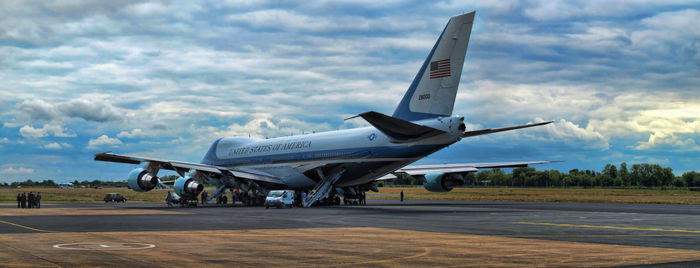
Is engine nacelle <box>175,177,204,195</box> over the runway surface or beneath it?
over

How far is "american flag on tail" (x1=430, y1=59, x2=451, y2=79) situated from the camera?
41.5 m

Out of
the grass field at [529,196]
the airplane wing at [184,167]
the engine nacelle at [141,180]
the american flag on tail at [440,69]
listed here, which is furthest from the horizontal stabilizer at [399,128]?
the grass field at [529,196]

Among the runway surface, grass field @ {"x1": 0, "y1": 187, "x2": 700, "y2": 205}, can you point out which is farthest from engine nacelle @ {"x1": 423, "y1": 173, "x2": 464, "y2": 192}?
the runway surface

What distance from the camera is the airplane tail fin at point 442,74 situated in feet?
134

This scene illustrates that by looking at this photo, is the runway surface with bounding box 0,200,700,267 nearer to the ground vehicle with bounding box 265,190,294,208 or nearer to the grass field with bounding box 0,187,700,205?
the ground vehicle with bounding box 265,190,294,208

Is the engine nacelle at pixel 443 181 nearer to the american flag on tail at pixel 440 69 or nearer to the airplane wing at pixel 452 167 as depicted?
the airplane wing at pixel 452 167

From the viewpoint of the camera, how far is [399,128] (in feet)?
135

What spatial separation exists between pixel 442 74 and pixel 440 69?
35 centimetres

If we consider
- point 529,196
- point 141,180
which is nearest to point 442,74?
point 141,180

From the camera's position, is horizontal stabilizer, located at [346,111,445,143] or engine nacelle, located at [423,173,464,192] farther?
engine nacelle, located at [423,173,464,192]

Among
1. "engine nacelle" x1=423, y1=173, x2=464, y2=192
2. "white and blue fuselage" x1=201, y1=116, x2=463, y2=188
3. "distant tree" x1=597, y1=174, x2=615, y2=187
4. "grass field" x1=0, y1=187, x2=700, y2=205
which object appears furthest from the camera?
"distant tree" x1=597, y1=174, x2=615, y2=187

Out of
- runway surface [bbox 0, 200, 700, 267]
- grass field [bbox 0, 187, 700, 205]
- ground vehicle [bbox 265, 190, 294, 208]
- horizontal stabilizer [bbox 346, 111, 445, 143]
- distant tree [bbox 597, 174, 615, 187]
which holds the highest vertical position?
horizontal stabilizer [bbox 346, 111, 445, 143]

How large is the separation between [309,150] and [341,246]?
36.0 meters

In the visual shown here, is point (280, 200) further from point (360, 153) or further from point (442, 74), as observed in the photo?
point (442, 74)
